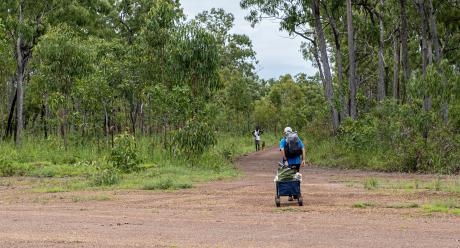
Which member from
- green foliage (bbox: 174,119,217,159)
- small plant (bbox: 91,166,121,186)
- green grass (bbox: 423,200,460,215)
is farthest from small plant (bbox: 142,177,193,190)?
green grass (bbox: 423,200,460,215)

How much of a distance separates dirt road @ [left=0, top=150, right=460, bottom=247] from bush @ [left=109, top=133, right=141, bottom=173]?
14.7 ft

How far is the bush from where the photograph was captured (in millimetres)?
19422

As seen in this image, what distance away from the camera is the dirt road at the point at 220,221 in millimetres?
7742

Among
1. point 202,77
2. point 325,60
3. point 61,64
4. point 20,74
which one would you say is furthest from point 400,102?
point 20,74

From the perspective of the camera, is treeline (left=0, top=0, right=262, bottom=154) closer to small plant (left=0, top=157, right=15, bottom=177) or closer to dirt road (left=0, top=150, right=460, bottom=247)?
small plant (left=0, top=157, right=15, bottom=177)

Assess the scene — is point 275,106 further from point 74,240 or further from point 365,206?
point 74,240

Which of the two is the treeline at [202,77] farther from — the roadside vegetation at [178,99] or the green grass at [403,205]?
the green grass at [403,205]

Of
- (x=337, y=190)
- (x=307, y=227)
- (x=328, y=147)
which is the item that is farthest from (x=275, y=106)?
(x=307, y=227)

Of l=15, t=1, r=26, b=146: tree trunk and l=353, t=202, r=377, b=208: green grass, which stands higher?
l=15, t=1, r=26, b=146: tree trunk

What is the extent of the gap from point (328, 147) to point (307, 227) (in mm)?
19219

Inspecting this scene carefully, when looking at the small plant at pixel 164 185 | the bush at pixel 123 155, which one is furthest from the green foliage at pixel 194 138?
the small plant at pixel 164 185

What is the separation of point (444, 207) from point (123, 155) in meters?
11.6

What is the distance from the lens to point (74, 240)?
7.90m

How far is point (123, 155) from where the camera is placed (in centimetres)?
1955
